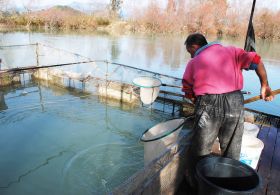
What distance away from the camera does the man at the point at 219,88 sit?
6.11 feet

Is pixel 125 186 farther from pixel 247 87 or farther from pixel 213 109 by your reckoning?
pixel 247 87

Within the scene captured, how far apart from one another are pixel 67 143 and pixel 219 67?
351 centimetres

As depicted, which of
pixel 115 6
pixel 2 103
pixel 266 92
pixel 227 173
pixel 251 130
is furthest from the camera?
pixel 115 6

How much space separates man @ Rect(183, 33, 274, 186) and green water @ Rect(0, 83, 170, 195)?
2.05 meters

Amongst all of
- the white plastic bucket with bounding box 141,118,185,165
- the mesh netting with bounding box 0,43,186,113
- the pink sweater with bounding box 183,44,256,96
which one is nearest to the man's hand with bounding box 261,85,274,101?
the pink sweater with bounding box 183,44,256,96

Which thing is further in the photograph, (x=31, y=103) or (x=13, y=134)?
(x=31, y=103)

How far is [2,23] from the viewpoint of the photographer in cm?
2031

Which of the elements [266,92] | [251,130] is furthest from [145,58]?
[266,92]

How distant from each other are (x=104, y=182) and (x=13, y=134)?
2.39m

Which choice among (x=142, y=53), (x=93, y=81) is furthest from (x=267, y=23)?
(x=93, y=81)

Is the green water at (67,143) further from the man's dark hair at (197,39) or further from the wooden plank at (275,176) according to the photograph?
the man's dark hair at (197,39)

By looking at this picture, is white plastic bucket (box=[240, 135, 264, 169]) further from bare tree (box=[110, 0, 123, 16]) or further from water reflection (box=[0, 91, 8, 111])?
bare tree (box=[110, 0, 123, 16])

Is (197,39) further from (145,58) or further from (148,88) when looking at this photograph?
(145,58)

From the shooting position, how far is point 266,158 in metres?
2.65
